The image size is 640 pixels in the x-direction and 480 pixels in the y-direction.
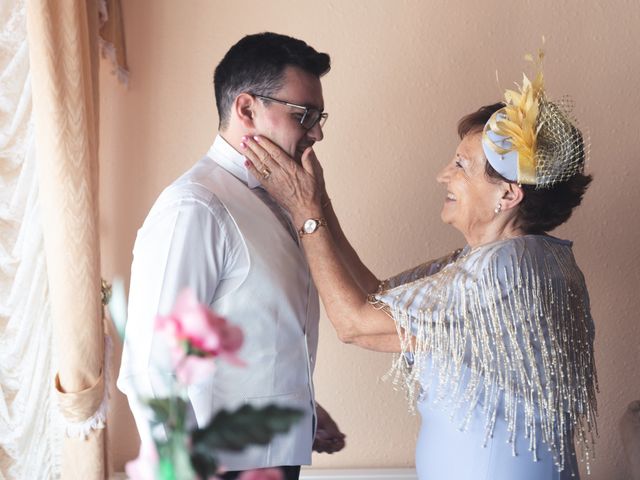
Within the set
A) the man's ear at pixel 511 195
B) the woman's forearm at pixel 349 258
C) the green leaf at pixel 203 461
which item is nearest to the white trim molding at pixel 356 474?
the woman's forearm at pixel 349 258

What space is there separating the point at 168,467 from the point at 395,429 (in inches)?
70.8

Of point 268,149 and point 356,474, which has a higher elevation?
point 268,149

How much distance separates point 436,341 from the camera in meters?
1.38

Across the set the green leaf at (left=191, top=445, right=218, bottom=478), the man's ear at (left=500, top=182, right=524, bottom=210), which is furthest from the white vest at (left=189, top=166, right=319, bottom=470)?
the green leaf at (left=191, top=445, right=218, bottom=478)

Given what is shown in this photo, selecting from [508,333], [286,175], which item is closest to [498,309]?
[508,333]

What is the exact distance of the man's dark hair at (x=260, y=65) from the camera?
4.59 feet

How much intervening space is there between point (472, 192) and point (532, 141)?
17 cm

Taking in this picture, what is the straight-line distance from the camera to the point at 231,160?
4.64ft

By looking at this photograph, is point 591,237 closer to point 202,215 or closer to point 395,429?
point 395,429

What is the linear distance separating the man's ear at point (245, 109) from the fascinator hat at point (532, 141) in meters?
0.47

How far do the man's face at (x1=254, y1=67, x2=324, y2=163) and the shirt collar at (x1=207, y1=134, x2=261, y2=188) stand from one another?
6cm

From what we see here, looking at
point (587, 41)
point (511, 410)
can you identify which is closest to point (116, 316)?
point (511, 410)

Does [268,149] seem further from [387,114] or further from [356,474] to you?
[356,474]

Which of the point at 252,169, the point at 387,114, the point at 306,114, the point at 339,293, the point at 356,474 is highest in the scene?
the point at 387,114
